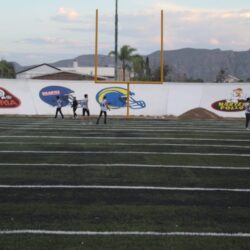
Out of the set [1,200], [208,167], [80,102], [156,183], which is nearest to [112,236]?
[1,200]

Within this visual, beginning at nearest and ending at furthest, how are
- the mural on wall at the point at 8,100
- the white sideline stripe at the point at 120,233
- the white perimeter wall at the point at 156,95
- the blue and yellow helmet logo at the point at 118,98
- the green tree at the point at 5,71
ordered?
the white sideline stripe at the point at 120,233, the mural on wall at the point at 8,100, the white perimeter wall at the point at 156,95, the blue and yellow helmet logo at the point at 118,98, the green tree at the point at 5,71

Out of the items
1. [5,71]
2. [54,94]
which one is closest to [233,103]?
[54,94]

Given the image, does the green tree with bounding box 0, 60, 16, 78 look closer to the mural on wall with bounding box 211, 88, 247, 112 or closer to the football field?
the mural on wall with bounding box 211, 88, 247, 112

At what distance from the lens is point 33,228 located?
7.32 metres

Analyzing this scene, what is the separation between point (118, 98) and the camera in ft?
114

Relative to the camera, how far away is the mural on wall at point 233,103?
3472 centimetres

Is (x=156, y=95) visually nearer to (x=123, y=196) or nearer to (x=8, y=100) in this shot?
(x=8, y=100)

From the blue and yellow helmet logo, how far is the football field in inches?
695

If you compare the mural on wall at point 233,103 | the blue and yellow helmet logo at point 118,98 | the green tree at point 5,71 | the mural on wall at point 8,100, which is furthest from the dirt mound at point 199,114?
the green tree at point 5,71

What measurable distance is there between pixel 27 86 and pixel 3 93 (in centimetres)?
148

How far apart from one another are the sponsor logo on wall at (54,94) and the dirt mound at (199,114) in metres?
6.90

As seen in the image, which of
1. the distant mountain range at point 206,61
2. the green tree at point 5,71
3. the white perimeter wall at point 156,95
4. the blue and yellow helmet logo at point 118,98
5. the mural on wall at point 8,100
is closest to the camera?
the mural on wall at point 8,100

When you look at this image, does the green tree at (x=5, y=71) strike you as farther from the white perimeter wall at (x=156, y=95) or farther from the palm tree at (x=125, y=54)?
the white perimeter wall at (x=156, y=95)

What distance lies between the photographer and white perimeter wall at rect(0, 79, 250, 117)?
34.5 metres
